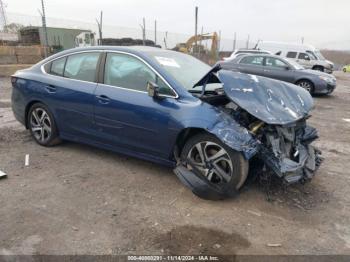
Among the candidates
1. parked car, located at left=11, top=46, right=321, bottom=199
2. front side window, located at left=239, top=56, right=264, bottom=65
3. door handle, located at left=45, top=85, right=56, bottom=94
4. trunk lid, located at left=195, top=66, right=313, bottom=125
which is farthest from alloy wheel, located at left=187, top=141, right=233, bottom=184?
front side window, located at left=239, top=56, right=264, bottom=65

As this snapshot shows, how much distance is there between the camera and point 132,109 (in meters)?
4.15

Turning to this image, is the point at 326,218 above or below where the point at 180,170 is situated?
below

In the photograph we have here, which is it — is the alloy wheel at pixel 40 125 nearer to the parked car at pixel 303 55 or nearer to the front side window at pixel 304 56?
the parked car at pixel 303 55

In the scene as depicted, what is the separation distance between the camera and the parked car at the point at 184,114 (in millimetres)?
3682

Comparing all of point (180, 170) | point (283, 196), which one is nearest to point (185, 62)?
point (180, 170)

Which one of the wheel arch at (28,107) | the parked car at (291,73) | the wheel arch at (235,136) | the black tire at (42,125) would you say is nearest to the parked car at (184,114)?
the wheel arch at (235,136)

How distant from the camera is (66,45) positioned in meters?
26.1

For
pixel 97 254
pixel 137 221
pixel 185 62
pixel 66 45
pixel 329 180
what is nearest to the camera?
pixel 97 254

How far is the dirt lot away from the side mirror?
3.53 ft

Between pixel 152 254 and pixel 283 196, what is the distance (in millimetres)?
1824

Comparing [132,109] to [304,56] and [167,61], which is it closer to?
[167,61]

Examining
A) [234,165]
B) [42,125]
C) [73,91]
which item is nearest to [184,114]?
[234,165]

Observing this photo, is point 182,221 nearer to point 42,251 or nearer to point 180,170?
point 180,170

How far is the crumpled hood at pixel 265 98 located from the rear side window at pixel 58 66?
242 cm
